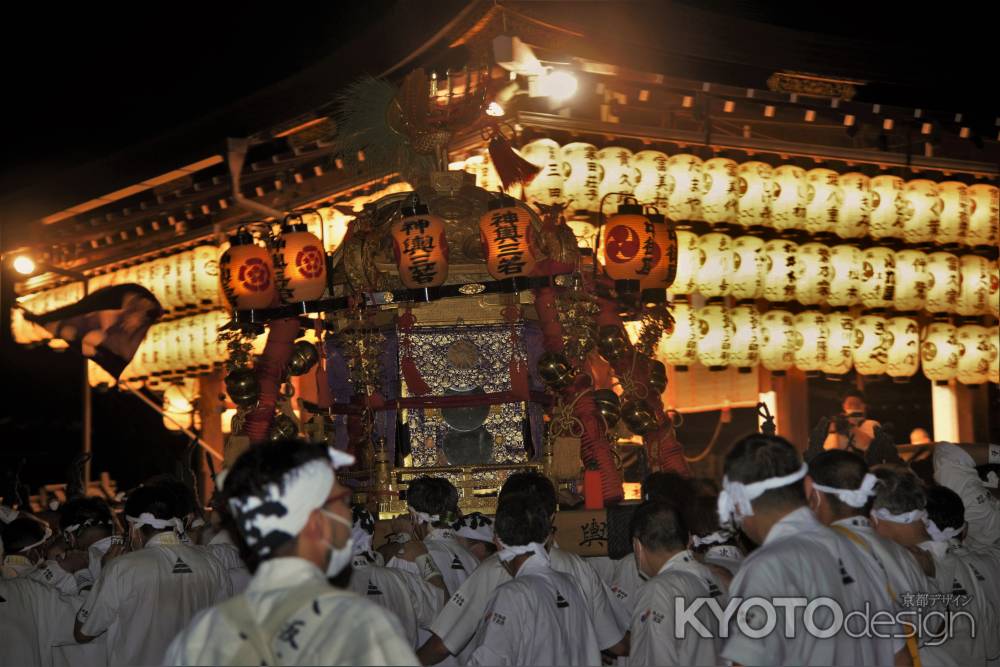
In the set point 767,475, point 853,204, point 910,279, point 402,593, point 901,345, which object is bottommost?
point 402,593

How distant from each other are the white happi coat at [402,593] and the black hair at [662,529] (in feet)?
5.16

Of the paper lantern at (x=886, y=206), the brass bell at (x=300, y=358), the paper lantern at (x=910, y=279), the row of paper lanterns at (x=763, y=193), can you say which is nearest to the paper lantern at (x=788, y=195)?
the row of paper lanterns at (x=763, y=193)

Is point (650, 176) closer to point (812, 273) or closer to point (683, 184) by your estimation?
point (683, 184)

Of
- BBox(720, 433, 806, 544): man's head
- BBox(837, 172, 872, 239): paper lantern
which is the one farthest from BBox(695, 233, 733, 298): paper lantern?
BBox(720, 433, 806, 544): man's head

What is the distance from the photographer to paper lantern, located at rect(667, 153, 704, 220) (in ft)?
41.4

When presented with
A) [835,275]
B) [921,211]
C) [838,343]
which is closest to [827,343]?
[838,343]

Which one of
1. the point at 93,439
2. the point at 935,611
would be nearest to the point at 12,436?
the point at 93,439

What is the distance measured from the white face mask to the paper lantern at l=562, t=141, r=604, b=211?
923 centimetres

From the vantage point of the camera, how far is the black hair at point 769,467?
3719 mm

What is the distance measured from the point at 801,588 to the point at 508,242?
221 inches

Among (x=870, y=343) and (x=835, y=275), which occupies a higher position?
(x=835, y=275)

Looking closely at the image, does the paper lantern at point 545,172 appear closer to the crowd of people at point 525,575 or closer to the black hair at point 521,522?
the crowd of people at point 525,575

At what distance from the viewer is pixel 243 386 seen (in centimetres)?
980

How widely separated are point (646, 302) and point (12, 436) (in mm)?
13947
